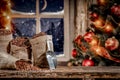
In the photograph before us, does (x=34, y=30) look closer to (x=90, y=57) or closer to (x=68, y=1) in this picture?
(x=68, y=1)

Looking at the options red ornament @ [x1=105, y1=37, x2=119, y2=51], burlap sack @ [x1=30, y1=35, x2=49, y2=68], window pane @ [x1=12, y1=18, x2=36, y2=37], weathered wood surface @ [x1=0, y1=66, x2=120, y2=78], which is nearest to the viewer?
weathered wood surface @ [x1=0, y1=66, x2=120, y2=78]

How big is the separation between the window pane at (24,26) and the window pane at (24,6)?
0.28ft

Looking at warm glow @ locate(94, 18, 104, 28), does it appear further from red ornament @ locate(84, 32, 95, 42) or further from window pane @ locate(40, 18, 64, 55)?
window pane @ locate(40, 18, 64, 55)

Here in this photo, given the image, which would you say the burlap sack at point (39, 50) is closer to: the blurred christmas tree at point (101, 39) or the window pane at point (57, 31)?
the blurred christmas tree at point (101, 39)

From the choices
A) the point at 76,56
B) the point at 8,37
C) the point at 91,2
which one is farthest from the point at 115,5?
the point at 8,37

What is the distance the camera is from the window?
9.50 feet

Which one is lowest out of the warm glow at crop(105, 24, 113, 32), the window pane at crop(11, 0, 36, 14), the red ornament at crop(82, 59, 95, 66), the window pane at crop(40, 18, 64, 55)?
the red ornament at crop(82, 59, 95, 66)

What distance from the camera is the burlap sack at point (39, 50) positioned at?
1.73 meters

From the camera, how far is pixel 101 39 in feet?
8.13

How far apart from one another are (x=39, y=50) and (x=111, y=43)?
2.58 ft

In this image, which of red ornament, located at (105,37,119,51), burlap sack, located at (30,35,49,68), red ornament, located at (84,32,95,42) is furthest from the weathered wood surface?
red ornament, located at (84,32,95,42)

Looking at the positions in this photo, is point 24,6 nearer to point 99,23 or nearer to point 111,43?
point 99,23

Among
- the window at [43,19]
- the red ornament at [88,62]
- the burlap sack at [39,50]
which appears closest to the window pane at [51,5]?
the window at [43,19]

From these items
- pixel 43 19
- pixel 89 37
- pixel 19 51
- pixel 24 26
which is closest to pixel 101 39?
pixel 89 37
